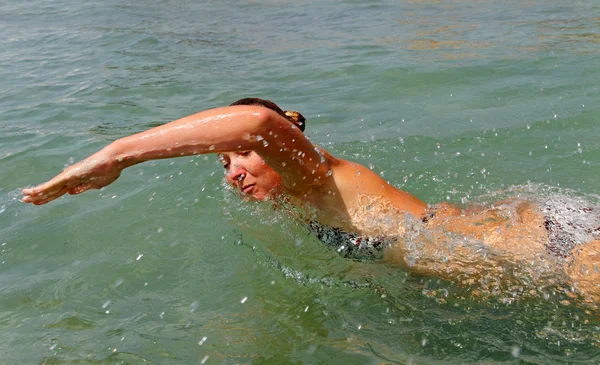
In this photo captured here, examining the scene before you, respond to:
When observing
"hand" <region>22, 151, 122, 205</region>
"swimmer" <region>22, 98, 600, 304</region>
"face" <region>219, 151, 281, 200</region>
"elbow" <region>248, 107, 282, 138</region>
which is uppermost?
"elbow" <region>248, 107, 282, 138</region>

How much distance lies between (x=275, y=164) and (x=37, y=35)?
9781 millimetres

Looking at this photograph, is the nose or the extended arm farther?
the nose

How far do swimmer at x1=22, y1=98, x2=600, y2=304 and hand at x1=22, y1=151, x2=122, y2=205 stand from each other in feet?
2.20

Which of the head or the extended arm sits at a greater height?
the extended arm

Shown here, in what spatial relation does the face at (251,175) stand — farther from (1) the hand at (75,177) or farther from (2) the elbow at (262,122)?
(1) the hand at (75,177)

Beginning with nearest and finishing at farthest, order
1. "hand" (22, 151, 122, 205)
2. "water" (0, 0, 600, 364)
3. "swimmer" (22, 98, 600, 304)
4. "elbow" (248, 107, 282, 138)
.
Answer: "hand" (22, 151, 122, 205) → "elbow" (248, 107, 282, 138) → "swimmer" (22, 98, 600, 304) → "water" (0, 0, 600, 364)

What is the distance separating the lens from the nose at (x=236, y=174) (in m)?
3.80

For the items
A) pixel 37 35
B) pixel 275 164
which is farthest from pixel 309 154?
pixel 37 35

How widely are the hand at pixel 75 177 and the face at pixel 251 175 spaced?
33.8 inches

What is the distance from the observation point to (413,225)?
389cm

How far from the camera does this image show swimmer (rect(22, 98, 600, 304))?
11.9ft


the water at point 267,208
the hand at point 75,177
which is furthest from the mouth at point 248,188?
the hand at point 75,177

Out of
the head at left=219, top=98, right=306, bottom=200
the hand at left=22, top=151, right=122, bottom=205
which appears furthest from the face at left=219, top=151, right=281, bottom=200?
the hand at left=22, top=151, right=122, bottom=205

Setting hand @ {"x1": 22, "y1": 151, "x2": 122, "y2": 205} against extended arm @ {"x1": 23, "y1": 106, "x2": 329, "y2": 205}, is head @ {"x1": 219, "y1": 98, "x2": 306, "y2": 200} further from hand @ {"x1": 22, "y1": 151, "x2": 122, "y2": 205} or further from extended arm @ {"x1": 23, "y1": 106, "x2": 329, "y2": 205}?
hand @ {"x1": 22, "y1": 151, "x2": 122, "y2": 205}
